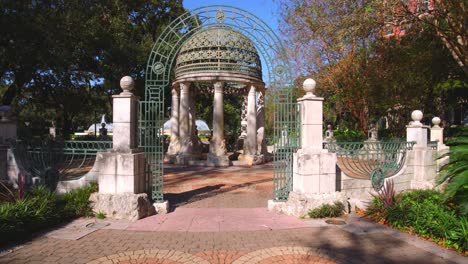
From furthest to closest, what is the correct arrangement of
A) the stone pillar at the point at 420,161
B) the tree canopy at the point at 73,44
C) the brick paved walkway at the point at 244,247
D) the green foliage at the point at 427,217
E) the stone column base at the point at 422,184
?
the tree canopy at the point at 73,44 → the stone pillar at the point at 420,161 → the stone column base at the point at 422,184 → the green foliage at the point at 427,217 → the brick paved walkway at the point at 244,247

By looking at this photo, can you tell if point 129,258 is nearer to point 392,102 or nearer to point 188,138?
point 188,138

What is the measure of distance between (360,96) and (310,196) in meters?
11.4

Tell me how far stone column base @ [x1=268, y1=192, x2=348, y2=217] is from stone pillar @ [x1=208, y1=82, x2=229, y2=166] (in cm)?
823

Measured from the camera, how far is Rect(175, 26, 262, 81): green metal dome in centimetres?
1435

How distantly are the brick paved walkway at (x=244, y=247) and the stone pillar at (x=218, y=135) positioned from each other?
27.8 ft

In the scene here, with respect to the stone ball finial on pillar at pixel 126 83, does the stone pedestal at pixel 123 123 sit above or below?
below

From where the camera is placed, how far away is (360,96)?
16328 mm

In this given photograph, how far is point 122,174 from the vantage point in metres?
6.48

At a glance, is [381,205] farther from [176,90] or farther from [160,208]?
[176,90]

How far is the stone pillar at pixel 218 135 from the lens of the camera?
1486 cm

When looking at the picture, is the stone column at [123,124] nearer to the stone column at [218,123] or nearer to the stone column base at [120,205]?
the stone column base at [120,205]

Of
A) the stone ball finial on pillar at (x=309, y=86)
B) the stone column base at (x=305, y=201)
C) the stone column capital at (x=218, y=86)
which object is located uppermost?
the stone column capital at (x=218, y=86)

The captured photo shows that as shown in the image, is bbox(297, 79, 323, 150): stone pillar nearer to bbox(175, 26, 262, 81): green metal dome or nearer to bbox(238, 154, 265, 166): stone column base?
bbox(175, 26, 262, 81): green metal dome

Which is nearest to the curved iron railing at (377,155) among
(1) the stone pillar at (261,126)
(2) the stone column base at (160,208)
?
(2) the stone column base at (160,208)
